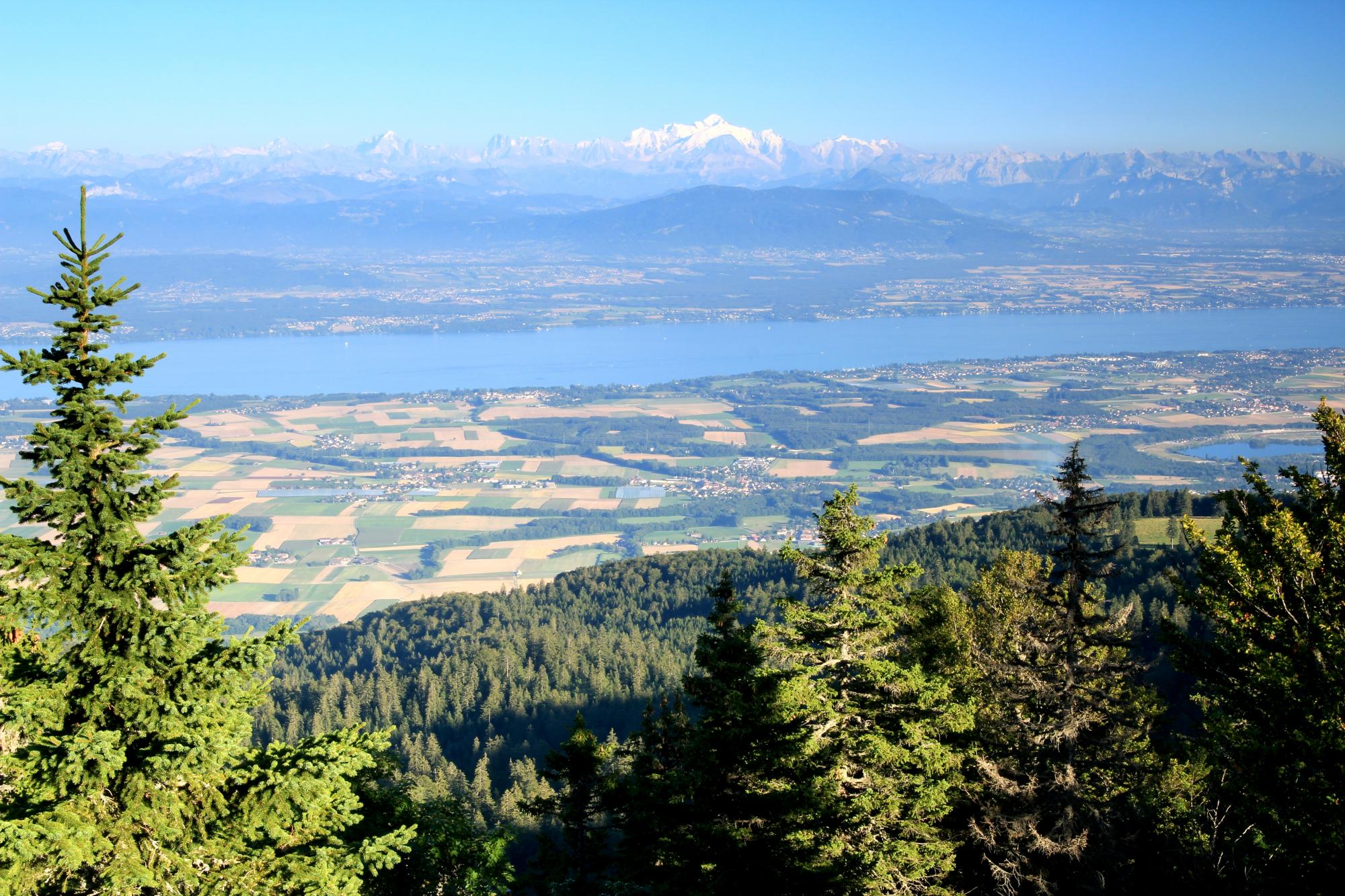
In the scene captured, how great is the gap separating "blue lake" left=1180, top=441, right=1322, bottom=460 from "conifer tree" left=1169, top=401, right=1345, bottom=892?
105 m

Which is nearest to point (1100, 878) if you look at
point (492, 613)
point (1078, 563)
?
point (1078, 563)

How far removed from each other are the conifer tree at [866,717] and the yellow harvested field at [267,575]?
76.5 meters

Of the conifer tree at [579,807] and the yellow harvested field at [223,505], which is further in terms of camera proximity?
the yellow harvested field at [223,505]

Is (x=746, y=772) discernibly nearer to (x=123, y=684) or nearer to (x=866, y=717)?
(x=866, y=717)

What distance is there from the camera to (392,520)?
10250 cm

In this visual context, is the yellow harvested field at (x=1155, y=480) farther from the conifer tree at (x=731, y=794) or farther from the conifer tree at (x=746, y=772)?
the conifer tree at (x=746, y=772)

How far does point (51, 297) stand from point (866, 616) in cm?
864

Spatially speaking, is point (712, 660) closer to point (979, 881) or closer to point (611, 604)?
point (979, 881)

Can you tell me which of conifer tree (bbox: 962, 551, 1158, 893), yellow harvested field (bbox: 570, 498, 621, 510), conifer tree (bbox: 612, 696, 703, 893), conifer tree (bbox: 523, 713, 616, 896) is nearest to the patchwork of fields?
yellow harvested field (bbox: 570, 498, 621, 510)

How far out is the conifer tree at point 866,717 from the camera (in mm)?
11727

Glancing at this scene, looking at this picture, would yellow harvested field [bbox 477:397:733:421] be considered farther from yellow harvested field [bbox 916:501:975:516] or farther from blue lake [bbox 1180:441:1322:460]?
blue lake [bbox 1180:441:1322:460]

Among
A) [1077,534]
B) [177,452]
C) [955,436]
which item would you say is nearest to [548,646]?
[1077,534]

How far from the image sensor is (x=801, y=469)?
A: 123 metres

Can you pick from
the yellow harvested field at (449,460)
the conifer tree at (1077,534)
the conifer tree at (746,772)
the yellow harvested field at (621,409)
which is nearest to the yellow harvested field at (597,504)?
the yellow harvested field at (449,460)
